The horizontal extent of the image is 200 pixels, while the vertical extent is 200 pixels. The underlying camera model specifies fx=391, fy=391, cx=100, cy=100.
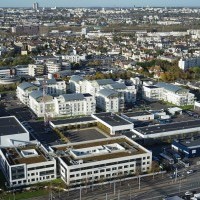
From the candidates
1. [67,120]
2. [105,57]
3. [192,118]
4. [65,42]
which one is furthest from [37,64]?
[65,42]

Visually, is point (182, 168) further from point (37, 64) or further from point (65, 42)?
point (65, 42)

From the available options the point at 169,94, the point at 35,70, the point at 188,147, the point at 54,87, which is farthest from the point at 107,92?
the point at 35,70

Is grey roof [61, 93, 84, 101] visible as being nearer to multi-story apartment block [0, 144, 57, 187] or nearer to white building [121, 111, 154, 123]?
white building [121, 111, 154, 123]

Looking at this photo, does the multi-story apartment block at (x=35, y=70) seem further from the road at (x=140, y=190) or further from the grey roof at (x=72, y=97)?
the road at (x=140, y=190)

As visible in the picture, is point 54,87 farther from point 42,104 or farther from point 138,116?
point 138,116

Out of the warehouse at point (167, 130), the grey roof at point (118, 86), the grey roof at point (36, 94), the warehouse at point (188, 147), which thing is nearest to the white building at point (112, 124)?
the warehouse at point (167, 130)

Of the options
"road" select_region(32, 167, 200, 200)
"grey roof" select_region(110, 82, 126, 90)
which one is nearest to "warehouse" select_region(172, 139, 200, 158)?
"road" select_region(32, 167, 200, 200)
